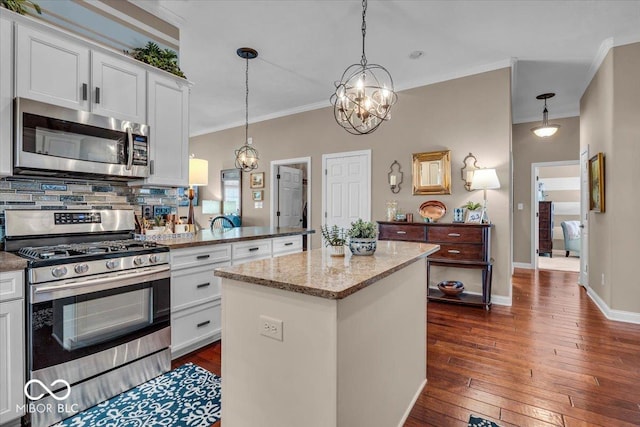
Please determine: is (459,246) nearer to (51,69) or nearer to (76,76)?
(76,76)

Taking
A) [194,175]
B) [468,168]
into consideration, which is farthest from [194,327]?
[468,168]

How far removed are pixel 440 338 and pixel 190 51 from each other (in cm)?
413

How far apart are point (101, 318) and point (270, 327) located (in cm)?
134

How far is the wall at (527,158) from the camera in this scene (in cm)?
601

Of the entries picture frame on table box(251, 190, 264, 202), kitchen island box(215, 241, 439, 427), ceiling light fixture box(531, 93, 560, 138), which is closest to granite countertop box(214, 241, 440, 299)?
kitchen island box(215, 241, 439, 427)

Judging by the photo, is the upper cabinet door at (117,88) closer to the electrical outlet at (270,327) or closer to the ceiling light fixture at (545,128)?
the electrical outlet at (270,327)

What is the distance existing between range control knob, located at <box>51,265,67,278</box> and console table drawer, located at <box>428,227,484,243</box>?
12.0ft

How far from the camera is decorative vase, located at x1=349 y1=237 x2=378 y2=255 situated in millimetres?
1876

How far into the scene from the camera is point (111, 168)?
2.43 m

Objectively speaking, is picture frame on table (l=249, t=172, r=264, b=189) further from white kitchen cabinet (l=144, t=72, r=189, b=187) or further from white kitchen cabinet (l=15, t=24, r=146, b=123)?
white kitchen cabinet (l=15, t=24, r=146, b=123)

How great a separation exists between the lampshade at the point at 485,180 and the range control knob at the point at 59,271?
13.1 feet

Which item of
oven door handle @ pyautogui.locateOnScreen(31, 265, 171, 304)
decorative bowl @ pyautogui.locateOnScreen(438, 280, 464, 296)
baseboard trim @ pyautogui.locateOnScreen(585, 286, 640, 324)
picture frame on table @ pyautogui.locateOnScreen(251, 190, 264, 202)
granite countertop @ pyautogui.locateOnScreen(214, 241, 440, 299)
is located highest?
picture frame on table @ pyautogui.locateOnScreen(251, 190, 264, 202)

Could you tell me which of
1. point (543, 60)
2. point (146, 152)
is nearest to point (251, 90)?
point (146, 152)

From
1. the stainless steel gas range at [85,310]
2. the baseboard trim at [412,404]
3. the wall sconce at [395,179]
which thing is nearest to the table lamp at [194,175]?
the stainless steel gas range at [85,310]
